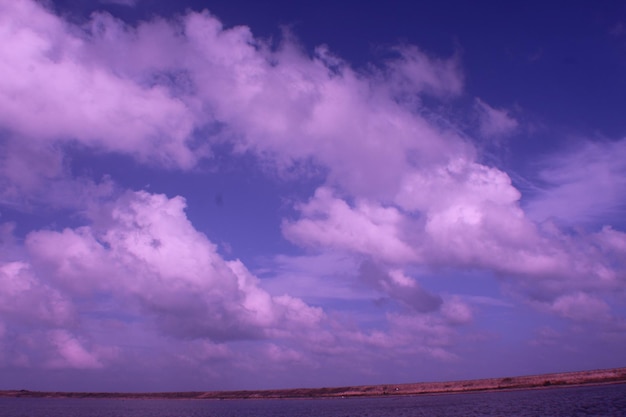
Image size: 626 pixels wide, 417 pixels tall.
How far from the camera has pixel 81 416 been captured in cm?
13975

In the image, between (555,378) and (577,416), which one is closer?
(577,416)

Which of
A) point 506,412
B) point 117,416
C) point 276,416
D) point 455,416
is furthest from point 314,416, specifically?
point 117,416

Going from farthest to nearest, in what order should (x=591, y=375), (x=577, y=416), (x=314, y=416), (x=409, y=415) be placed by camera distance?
(x=591, y=375), (x=314, y=416), (x=409, y=415), (x=577, y=416)

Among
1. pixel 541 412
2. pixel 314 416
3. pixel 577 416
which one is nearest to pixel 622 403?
pixel 541 412

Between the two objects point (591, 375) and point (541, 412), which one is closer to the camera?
point (541, 412)

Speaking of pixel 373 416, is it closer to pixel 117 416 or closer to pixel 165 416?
pixel 165 416

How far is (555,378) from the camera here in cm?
19838

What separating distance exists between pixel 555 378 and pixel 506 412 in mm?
126180

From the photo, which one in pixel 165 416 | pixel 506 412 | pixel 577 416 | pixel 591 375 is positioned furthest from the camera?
pixel 591 375

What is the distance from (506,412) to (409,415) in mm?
19369

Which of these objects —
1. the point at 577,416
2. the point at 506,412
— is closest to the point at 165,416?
the point at 506,412

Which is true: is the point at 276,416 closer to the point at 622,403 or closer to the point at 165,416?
the point at 165,416

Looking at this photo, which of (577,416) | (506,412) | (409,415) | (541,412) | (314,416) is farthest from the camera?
(314,416)

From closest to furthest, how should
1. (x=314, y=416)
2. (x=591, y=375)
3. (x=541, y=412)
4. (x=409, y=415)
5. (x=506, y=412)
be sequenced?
(x=541, y=412) < (x=506, y=412) < (x=409, y=415) < (x=314, y=416) < (x=591, y=375)
